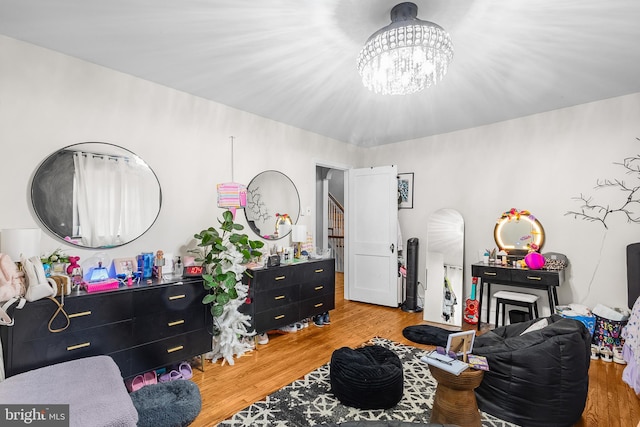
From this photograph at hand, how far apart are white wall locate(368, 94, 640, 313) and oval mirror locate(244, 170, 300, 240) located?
202 centimetres

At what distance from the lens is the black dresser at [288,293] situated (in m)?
3.13

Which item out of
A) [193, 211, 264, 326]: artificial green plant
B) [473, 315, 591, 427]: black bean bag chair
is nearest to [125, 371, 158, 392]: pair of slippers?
[193, 211, 264, 326]: artificial green plant

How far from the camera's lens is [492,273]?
3.60 m

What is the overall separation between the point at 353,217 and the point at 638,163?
3271 millimetres

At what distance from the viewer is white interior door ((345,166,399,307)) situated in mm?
4559

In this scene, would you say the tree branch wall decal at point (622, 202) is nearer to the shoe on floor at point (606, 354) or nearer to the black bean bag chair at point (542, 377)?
the shoe on floor at point (606, 354)

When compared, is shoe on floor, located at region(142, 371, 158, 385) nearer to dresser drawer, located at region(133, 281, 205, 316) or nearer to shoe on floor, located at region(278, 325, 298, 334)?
dresser drawer, located at region(133, 281, 205, 316)

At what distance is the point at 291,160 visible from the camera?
4.12 m

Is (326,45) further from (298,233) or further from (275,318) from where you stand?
(275,318)

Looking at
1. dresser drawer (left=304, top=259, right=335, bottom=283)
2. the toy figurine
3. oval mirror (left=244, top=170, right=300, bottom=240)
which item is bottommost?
dresser drawer (left=304, top=259, right=335, bottom=283)

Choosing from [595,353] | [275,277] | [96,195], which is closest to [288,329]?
[275,277]

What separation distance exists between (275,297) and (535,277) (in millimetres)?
2789

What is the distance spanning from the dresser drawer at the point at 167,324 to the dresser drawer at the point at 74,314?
0.14 meters

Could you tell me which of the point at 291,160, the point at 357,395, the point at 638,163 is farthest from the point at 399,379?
the point at 638,163
